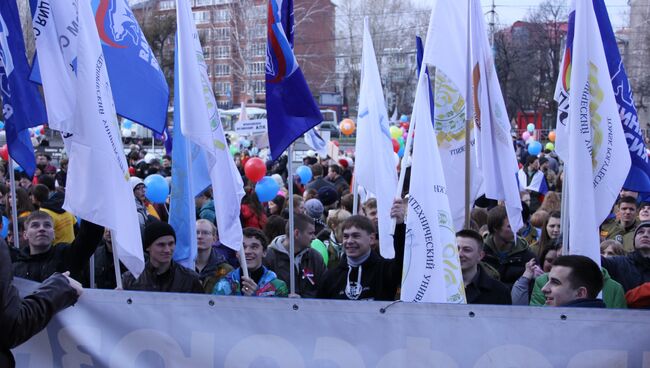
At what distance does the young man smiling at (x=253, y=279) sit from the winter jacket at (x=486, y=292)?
128cm

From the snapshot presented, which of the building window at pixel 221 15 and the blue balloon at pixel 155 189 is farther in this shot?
the building window at pixel 221 15

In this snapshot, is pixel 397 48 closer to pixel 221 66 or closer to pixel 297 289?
pixel 221 66

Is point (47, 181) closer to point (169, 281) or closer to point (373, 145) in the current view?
point (373, 145)

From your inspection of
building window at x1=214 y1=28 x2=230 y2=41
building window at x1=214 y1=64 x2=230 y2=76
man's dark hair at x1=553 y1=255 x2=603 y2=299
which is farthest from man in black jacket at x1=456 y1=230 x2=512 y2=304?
building window at x1=214 y1=64 x2=230 y2=76

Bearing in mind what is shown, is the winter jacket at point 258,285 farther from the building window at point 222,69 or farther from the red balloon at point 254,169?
the building window at point 222,69

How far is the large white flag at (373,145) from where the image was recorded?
8.31 meters

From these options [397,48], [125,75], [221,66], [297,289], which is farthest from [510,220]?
[221,66]

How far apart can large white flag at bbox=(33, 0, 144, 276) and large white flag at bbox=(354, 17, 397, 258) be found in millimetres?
3095

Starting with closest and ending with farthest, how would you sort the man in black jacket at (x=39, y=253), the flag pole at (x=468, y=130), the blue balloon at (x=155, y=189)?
the man in black jacket at (x=39, y=253) → the flag pole at (x=468, y=130) → the blue balloon at (x=155, y=189)

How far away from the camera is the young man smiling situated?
591cm

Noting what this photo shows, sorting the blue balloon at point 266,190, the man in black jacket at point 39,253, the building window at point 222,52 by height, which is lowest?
the blue balloon at point 266,190

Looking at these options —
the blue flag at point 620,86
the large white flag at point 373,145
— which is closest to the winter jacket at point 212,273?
the large white flag at point 373,145

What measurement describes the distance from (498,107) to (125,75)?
344 cm

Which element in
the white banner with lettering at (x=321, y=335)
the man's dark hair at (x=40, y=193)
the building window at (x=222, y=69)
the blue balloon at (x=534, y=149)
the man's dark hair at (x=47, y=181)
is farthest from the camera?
the building window at (x=222, y=69)
